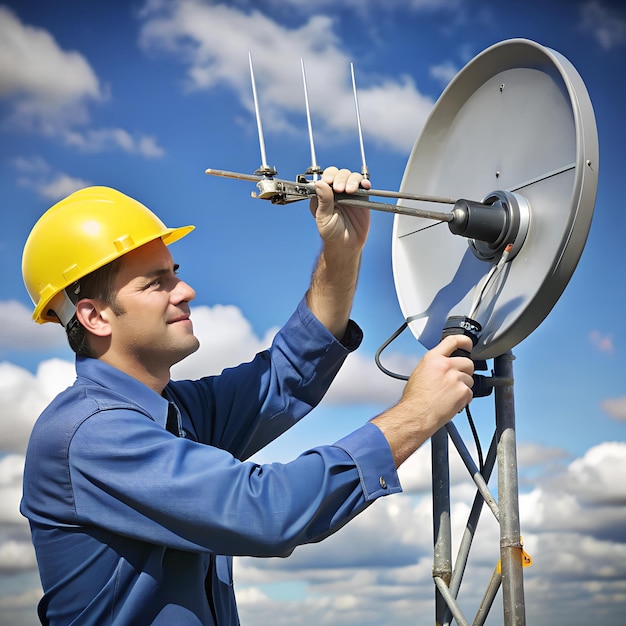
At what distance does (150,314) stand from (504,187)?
1367mm

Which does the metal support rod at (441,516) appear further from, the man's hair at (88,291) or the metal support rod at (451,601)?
the man's hair at (88,291)

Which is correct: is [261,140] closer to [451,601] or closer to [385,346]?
[385,346]

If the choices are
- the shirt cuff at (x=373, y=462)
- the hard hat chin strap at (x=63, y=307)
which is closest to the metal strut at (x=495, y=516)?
the shirt cuff at (x=373, y=462)

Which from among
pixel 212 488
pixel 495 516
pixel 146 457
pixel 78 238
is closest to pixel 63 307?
pixel 78 238

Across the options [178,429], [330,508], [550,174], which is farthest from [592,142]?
[178,429]

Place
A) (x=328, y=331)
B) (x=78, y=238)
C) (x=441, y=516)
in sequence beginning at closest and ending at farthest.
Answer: (x=78, y=238)
(x=441, y=516)
(x=328, y=331)

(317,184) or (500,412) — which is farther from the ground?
(317,184)

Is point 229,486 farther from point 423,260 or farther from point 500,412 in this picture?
point 423,260

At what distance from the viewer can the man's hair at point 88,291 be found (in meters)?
2.72

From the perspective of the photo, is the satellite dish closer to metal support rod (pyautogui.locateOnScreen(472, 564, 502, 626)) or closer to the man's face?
metal support rod (pyautogui.locateOnScreen(472, 564, 502, 626))

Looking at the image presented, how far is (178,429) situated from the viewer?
8.71ft

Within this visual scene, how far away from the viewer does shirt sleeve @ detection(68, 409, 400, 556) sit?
86.4 inches

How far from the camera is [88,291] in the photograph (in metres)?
2.74

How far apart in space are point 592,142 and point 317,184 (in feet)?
2.93
